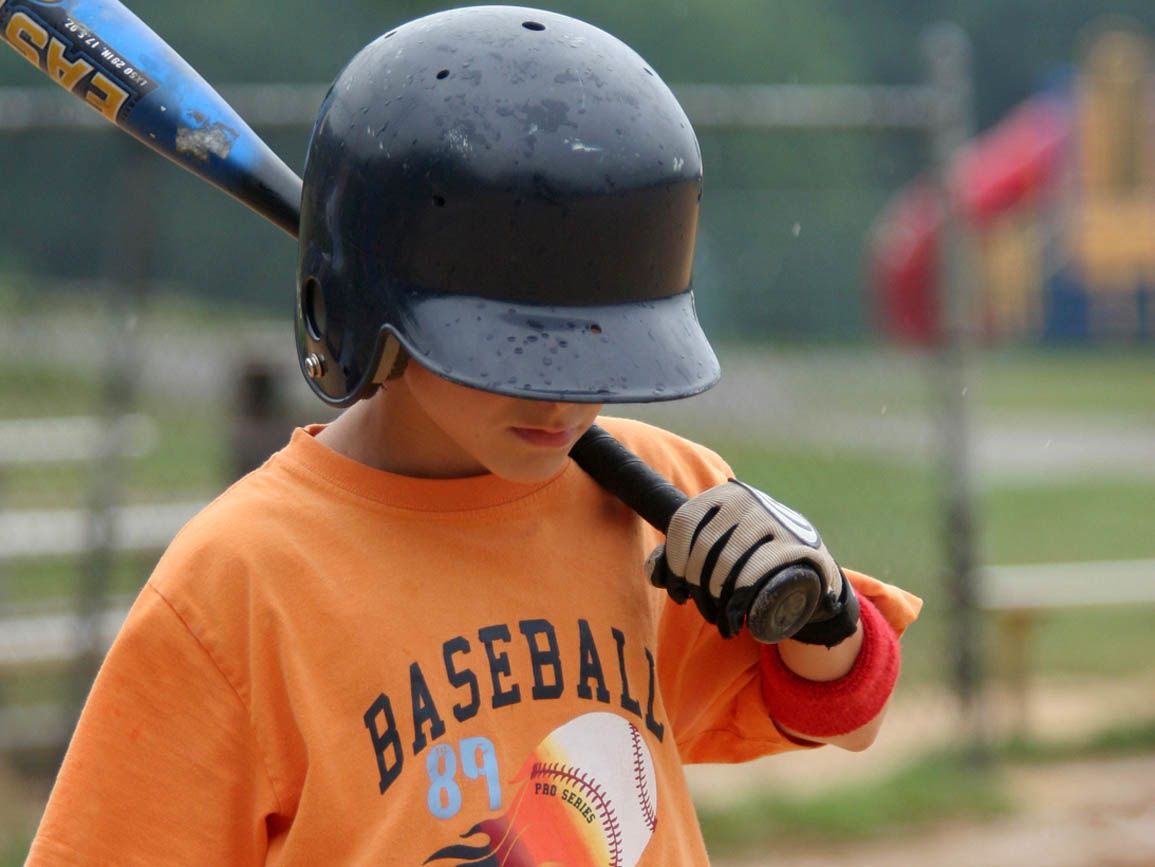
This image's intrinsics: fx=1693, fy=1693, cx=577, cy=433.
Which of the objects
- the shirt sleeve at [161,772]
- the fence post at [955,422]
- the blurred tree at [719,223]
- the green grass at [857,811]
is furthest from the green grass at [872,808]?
the shirt sleeve at [161,772]

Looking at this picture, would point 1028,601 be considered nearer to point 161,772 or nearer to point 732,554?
point 732,554

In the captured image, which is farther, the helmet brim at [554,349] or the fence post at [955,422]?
the fence post at [955,422]

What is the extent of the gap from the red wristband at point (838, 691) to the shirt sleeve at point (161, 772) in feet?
2.01

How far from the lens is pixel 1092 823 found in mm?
5352

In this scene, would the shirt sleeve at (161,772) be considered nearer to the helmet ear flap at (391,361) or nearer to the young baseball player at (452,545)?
the young baseball player at (452,545)

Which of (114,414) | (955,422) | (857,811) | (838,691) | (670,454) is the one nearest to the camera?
(838,691)

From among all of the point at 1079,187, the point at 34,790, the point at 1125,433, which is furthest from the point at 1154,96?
the point at 34,790

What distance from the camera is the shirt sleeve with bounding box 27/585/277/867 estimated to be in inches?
61.1

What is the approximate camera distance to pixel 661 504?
177 cm

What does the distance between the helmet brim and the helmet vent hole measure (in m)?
0.13

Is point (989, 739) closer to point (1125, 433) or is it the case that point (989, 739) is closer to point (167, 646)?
point (167, 646)

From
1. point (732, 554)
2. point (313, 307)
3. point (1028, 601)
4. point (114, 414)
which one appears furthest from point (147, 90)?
point (1028, 601)

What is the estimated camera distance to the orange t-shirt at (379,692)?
1558mm

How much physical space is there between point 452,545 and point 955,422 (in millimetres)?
4193
